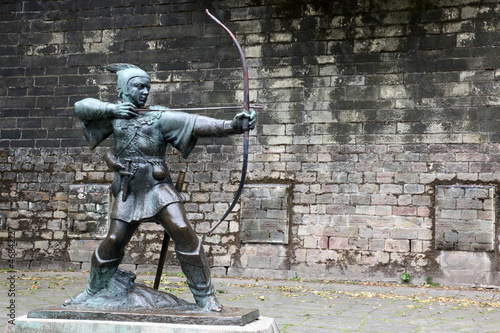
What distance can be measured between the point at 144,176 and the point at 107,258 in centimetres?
56

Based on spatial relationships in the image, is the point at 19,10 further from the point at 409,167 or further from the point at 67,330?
the point at 67,330

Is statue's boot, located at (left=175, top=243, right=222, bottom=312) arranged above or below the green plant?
above

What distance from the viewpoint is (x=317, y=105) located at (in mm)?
8508

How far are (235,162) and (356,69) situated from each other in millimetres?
2128

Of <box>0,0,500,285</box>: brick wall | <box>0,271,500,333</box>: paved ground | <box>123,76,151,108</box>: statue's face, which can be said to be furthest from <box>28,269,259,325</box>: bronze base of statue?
<box>0,0,500,285</box>: brick wall

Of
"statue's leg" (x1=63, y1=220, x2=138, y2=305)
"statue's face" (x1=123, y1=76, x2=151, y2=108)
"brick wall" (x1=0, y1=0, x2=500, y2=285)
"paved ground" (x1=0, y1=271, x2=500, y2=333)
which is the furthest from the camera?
"brick wall" (x1=0, y1=0, x2=500, y2=285)

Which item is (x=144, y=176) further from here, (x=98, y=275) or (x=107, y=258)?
(x=98, y=275)

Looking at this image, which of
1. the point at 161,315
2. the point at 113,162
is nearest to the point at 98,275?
the point at 161,315

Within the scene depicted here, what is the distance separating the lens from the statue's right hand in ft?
12.7

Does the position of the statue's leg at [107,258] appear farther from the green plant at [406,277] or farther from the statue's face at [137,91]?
the green plant at [406,277]

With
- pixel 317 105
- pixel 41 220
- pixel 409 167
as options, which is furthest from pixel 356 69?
pixel 41 220

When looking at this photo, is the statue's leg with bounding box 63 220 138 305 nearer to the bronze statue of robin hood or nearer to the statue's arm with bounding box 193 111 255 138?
the bronze statue of robin hood

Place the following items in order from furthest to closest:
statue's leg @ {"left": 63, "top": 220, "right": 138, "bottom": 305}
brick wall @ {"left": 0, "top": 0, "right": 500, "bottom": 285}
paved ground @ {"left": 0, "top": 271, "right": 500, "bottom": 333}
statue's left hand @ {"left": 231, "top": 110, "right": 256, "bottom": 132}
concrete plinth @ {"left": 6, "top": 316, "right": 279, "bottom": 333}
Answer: brick wall @ {"left": 0, "top": 0, "right": 500, "bottom": 285}
paved ground @ {"left": 0, "top": 271, "right": 500, "bottom": 333}
statue's leg @ {"left": 63, "top": 220, "right": 138, "bottom": 305}
statue's left hand @ {"left": 231, "top": 110, "right": 256, "bottom": 132}
concrete plinth @ {"left": 6, "top": 316, "right": 279, "bottom": 333}

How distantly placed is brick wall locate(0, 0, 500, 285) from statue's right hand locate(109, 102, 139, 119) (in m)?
4.79
